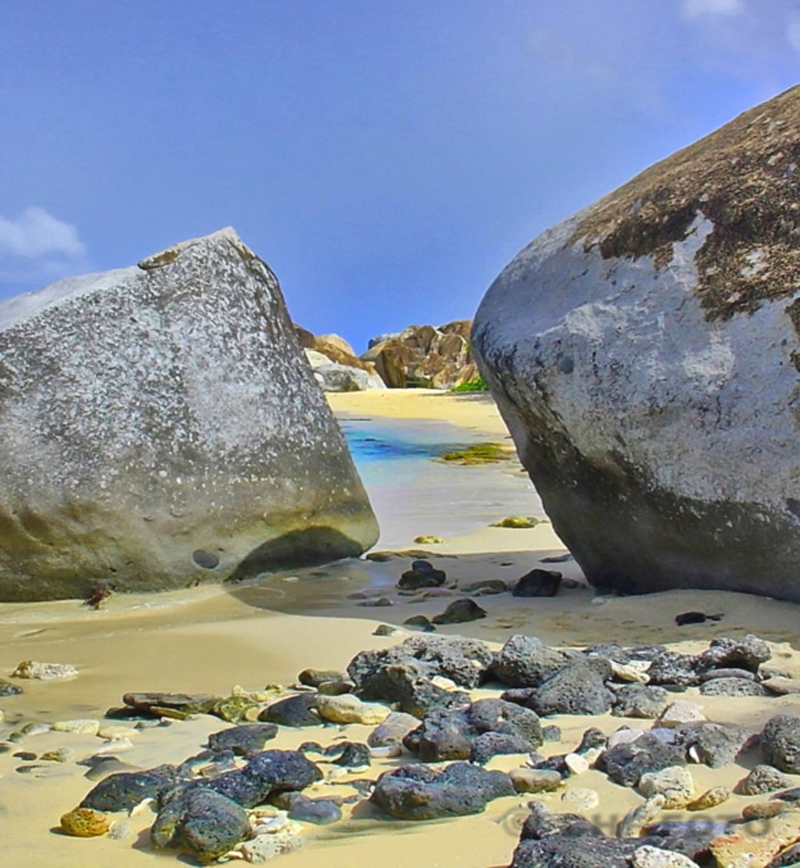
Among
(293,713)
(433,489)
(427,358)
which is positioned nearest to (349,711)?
(293,713)

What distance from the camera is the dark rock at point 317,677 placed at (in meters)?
3.29

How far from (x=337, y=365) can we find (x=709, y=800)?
1059 inches

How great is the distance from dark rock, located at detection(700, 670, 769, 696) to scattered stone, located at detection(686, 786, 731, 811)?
79 cm

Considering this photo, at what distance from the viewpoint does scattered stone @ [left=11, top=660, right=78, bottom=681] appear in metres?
Result: 3.54

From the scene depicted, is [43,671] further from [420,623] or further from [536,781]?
[536,781]

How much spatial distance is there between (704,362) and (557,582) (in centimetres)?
125

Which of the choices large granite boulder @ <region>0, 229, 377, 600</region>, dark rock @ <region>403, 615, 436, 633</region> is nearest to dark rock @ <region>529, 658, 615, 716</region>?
dark rock @ <region>403, 615, 436, 633</region>

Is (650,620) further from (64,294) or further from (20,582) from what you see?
(64,294)

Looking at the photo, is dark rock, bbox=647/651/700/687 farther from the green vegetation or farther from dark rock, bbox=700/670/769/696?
the green vegetation

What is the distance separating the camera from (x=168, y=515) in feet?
→ 16.8

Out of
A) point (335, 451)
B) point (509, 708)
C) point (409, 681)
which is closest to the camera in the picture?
point (509, 708)

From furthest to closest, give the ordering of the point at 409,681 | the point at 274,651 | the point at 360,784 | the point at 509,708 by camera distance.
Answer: the point at 274,651 → the point at 409,681 → the point at 509,708 → the point at 360,784

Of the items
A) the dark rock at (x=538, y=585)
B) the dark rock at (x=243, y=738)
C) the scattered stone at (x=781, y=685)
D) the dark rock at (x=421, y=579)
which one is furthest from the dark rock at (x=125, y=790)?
the dark rock at (x=421, y=579)

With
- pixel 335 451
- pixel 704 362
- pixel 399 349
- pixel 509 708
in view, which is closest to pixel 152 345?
pixel 335 451
